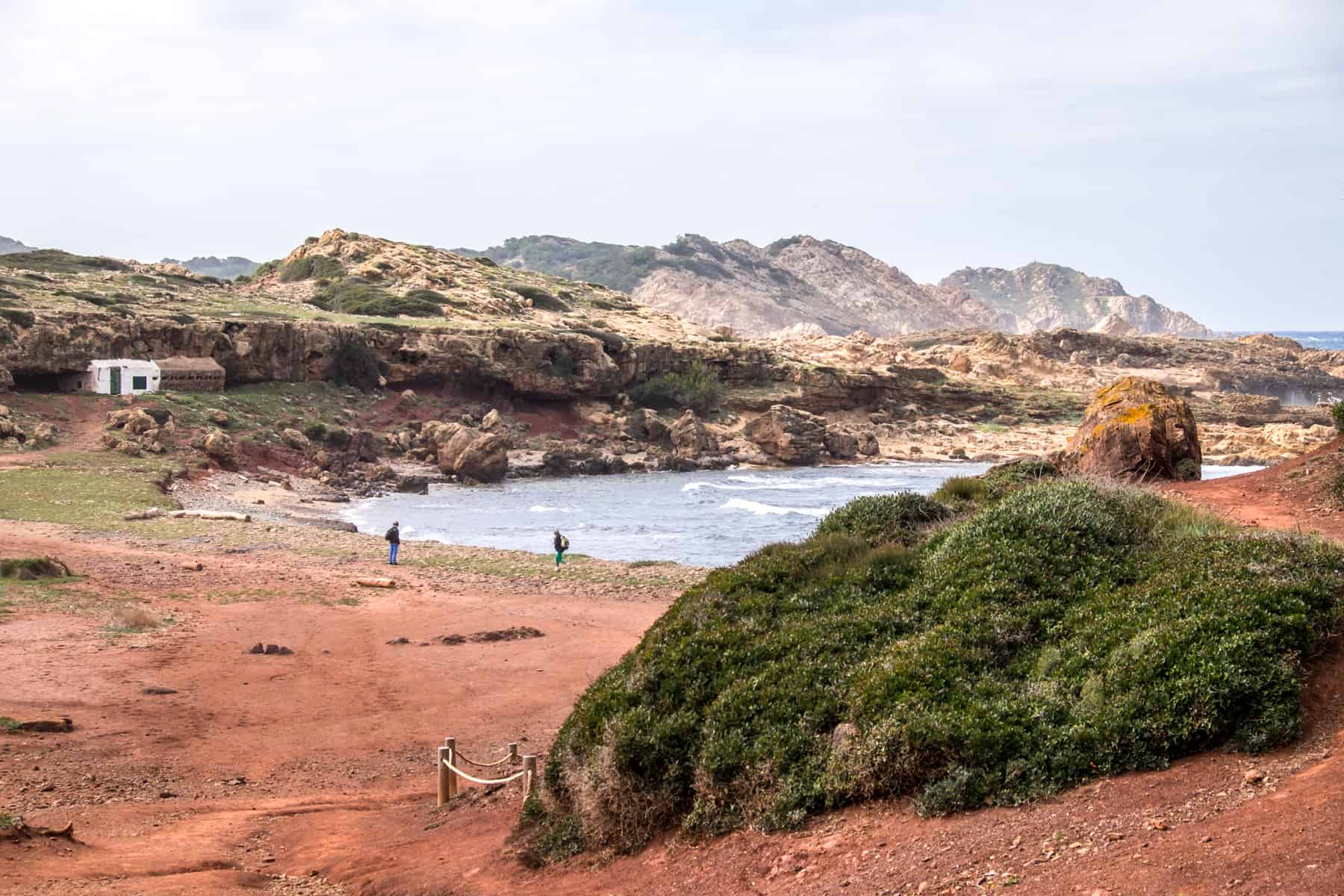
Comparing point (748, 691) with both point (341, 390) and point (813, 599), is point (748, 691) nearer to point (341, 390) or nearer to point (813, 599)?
point (813, 599)

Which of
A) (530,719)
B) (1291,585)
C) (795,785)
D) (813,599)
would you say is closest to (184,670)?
(530,719)

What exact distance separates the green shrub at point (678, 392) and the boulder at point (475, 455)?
1549cm

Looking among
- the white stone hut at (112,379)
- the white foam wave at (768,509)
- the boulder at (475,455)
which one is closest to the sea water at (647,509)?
the white foam wave at (768,509)

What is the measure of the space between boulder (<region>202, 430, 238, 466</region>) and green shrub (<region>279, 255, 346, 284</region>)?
33.0 metres

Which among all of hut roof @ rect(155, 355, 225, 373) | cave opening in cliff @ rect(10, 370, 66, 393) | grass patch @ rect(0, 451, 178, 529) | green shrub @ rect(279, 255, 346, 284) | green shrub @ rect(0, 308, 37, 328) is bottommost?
grass patch @ rect(0, 451, 178, 529)

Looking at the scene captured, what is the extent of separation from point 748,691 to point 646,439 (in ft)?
164

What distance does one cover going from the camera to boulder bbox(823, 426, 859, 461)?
60.5 m

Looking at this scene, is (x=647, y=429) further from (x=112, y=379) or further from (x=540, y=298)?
(x=112, y=379)

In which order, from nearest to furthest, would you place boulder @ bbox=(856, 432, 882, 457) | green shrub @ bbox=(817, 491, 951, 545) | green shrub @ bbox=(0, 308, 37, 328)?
green shrub @ bbox=(817, 491, 951, 545) < green shrub @ bbox=(0, 308, 37, 328) < boulder @ bbox=(856, 432, 882, 457)

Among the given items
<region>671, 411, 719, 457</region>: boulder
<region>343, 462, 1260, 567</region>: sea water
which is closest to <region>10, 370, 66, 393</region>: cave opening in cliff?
<region>343, 462, 1260, 567</region>: sea water

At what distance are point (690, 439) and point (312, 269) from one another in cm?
3445

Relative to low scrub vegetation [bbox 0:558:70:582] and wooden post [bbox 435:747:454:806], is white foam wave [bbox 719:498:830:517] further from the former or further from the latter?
wooden post [bbox 435:747:454:806]

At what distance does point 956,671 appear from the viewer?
27.2ft

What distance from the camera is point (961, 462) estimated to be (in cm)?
6031
